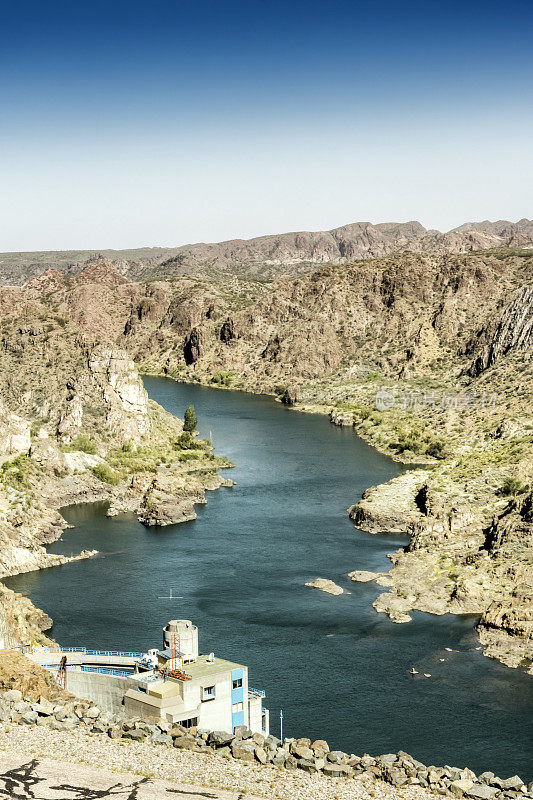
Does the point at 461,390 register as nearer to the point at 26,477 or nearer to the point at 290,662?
the point at 26,477

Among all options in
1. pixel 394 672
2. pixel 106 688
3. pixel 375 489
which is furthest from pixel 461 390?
pixel 106 688

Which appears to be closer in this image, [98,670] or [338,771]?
[338,771]

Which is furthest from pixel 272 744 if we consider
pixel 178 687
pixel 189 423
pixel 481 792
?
pixel 189 423

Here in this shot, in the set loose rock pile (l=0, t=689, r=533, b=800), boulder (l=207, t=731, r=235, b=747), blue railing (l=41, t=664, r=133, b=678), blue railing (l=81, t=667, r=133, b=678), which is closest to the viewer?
loose rock pile (l=0, t=689, r=533, b=800)

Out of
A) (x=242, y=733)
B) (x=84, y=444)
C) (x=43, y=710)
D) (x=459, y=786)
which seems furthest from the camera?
(x=84, y=444)

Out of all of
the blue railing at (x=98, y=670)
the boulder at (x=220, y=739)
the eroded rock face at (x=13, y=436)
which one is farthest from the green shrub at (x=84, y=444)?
the boulder at (x=220, y=739)

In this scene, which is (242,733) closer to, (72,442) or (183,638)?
(183,638)

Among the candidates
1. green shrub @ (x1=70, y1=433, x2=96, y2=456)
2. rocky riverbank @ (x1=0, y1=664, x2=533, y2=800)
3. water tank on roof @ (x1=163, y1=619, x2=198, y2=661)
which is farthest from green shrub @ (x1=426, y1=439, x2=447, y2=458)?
rocky riverbank @ (x1=0, y1=664, x2=533, y2=800)

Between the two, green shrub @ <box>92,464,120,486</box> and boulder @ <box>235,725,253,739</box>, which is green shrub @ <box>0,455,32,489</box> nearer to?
green shrub @ <box>92,464,120,486</box>
